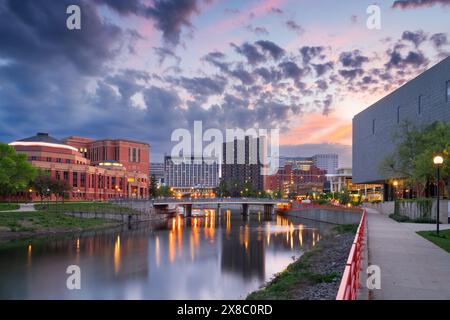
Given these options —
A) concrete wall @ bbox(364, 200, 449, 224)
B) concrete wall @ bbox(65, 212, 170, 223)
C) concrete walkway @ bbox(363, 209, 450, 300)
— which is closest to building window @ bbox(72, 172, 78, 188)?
concrete wall @ bbox(65, 212, 170, 223)

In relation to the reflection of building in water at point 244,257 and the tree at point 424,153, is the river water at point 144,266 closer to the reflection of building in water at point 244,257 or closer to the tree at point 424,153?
the reflection of building in water at point 244,257

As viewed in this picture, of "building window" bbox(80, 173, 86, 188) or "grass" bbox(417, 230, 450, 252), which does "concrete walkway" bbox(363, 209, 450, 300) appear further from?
"building window" bbox(80, 173, 86, 188)

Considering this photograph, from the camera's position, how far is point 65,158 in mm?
116438

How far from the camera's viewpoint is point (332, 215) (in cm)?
8025

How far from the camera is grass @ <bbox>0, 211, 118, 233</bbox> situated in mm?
52469

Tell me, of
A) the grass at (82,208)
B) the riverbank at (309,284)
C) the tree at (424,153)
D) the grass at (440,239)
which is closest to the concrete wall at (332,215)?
the tree at (424,153)

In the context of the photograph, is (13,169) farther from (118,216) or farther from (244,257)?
(244,257)

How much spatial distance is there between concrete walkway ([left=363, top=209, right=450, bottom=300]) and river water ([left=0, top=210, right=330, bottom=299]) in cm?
806

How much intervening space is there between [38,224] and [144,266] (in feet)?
96.0

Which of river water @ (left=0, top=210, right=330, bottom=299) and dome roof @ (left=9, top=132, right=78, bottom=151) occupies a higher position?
dome roof @ (left=9, top=132, right=78, bottom=151)

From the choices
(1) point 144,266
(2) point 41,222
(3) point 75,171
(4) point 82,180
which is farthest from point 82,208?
(1) point 144,266

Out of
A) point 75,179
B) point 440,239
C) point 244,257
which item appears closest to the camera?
point 440,239

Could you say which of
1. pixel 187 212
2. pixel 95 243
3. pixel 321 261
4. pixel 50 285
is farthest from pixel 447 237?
pixel 187 212

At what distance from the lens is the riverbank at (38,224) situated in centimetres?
5047
